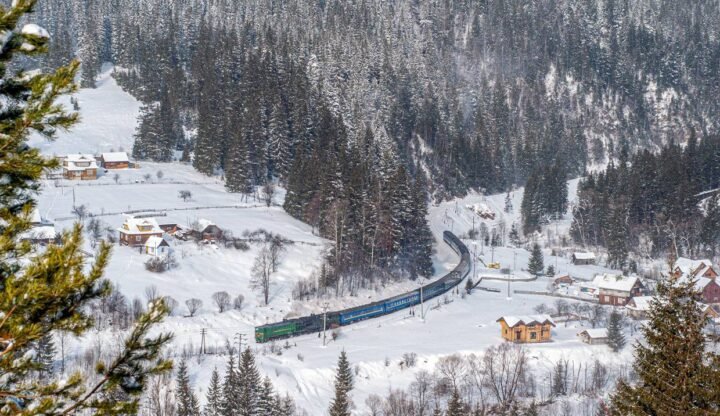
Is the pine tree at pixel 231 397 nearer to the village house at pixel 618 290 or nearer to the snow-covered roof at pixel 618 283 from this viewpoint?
the village house at pixel 618 290

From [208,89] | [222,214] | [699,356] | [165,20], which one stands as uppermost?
[165,20]

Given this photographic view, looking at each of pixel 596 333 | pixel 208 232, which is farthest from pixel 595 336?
pixel 208 232

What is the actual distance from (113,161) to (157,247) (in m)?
39.5

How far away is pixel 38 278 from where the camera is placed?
19.7 ft

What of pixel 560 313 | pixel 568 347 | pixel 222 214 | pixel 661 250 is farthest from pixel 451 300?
pixel 661 250

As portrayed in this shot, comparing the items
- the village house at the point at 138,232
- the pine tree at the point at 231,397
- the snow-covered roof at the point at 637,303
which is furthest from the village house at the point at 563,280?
the pine tree at the point at 231,397

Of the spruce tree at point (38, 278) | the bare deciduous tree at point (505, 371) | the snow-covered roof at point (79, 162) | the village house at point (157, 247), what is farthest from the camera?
the snow-covered roof at point (79, 162)

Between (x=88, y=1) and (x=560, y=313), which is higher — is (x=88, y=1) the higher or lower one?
the higher one

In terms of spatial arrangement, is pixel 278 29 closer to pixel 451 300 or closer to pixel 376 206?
pixel 376 206

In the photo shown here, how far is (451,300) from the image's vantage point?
76.2 metres

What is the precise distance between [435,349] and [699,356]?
4785 cm

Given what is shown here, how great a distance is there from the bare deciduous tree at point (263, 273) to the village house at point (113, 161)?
40573 millimetres

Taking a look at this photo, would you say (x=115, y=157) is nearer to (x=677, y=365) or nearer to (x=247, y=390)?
(x=247, y=390)

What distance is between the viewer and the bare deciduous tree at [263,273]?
67.5 m
